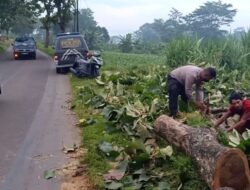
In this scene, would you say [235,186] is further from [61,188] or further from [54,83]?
[54,83]

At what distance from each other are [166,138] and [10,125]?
160 inches

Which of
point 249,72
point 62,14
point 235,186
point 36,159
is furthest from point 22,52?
point 235,186

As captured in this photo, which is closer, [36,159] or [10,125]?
[36,159]

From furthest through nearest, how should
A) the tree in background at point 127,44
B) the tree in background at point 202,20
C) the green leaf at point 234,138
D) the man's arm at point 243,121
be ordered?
1. the tree in background at point 202,20
2. the tree in background at point 127,44
3. the man's arm at point 243,121
4. the green leaf at point 234,138

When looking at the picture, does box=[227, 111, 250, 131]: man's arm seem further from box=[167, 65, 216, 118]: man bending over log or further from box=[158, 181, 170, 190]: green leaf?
box=[158, 181, 170, 190]: green leaf

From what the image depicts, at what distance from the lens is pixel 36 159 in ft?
25.0

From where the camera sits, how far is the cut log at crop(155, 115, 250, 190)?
5.33m

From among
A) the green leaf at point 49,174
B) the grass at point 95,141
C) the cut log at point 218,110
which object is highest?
the cut log at point 218,110

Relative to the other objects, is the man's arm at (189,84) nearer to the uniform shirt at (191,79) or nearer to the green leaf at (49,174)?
the uniform shirt at (191,79)

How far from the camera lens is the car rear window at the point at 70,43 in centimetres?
2128

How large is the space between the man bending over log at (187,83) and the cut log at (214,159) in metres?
1.91

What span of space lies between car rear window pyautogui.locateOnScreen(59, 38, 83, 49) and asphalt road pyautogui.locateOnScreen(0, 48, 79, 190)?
4.86m

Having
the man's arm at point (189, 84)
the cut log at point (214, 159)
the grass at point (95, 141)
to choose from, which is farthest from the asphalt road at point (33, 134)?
the man's arm at point (189, 84)

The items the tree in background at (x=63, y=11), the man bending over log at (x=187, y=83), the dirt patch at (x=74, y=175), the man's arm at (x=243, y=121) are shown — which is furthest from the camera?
the tree in background at (x=63, y=11)
